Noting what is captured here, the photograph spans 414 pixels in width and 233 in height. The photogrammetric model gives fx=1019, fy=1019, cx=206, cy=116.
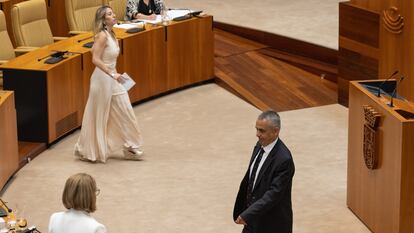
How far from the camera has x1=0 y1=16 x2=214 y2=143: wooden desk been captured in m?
9.25

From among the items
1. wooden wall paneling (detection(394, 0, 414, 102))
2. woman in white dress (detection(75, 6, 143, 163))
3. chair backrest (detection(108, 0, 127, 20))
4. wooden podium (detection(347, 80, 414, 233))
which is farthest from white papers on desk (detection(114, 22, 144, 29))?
wooden podium (detection(347, 80, 414, 233))

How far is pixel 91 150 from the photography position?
29.2ft

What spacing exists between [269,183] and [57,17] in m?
7.05

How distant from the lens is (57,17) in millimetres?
12258

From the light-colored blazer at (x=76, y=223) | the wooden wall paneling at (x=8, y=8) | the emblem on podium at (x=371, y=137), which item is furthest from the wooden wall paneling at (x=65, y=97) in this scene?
the light-colored blazer at (x=76, y=223)

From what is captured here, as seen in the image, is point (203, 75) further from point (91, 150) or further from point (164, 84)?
point (91, 150)

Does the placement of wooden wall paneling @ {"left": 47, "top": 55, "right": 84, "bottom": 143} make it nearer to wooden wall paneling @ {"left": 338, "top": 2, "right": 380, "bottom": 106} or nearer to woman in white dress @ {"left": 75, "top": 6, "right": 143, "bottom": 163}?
woman in white dress @ {"left": 75, "top": 6, "right": 143, "bottom": 163}

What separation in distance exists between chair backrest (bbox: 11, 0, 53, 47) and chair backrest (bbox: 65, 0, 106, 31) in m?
0.40

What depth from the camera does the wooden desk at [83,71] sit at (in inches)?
364

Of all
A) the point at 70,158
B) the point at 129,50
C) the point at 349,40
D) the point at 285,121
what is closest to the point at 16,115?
the point at 70,158

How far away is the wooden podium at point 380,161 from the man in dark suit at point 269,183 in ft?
3.83

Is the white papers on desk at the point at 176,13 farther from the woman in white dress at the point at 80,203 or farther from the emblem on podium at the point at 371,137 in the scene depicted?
the woman in white dress at the point at 80,203

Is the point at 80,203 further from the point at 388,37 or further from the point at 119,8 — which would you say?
the point at 119,8

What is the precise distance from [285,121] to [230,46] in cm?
268
